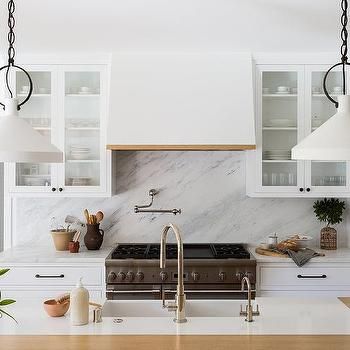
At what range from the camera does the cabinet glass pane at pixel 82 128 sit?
4.05m

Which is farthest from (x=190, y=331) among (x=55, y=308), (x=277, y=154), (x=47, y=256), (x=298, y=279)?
(x=277, y=154)

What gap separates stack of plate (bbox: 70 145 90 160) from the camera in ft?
13.3

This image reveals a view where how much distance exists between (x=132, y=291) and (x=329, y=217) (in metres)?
1.75

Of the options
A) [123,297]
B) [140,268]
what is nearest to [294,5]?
[140,268]

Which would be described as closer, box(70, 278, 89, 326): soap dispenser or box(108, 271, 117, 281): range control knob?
box(70, 278, 89, 326): soap dispenser

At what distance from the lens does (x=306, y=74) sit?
4.00 metres

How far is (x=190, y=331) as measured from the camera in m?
2.16

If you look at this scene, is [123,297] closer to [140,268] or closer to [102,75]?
[140,268]

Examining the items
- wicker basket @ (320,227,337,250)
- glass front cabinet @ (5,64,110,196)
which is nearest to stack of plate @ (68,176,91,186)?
glass front cabinet @ (5,64,110,196)

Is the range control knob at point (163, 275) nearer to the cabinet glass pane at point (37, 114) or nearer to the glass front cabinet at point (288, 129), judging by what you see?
the glass front cabinet at point (288, 129)

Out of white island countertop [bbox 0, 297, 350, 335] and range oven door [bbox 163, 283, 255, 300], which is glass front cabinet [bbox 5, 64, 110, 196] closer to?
range oven door [bbox 163, 283, 255, 300]

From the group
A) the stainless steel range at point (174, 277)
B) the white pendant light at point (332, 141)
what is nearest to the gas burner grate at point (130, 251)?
the stainless steel range at point (174, 277)

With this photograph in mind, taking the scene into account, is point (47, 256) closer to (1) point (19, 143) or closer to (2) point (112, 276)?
(2) point (112, 276)

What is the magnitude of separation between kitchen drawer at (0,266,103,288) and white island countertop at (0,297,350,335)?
1.20m
